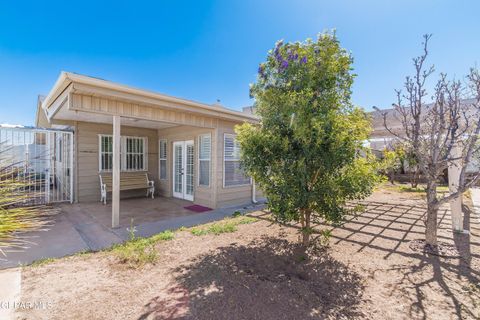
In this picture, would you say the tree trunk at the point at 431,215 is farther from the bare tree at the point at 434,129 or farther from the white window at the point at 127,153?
the white window at the point at 127,153

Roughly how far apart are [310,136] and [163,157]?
710cm

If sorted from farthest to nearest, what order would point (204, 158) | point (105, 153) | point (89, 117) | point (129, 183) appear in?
point (129, 183) → point (105, 153) → point (204, 158) → point (89, 117)

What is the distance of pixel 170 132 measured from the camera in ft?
27.7

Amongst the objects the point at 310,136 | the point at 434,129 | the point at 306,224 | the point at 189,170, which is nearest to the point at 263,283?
the point at 306,224

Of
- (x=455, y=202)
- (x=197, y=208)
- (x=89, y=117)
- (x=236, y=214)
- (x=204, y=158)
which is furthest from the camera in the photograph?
(x=204, y=158)

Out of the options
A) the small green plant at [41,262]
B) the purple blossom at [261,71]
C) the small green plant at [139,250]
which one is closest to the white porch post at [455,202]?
the purple blossom at [261,71]

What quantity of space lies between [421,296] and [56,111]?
7913 mm

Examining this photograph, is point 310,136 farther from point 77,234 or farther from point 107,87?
point 77,234

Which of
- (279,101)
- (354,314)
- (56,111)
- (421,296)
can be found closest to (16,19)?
(56,111)

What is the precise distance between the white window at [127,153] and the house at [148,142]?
0.03m

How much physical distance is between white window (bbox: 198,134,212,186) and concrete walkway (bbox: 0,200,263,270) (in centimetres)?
126

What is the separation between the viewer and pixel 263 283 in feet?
8.98

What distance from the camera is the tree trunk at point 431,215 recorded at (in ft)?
12.4

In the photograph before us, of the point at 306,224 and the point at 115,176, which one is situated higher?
the point at 115,176
